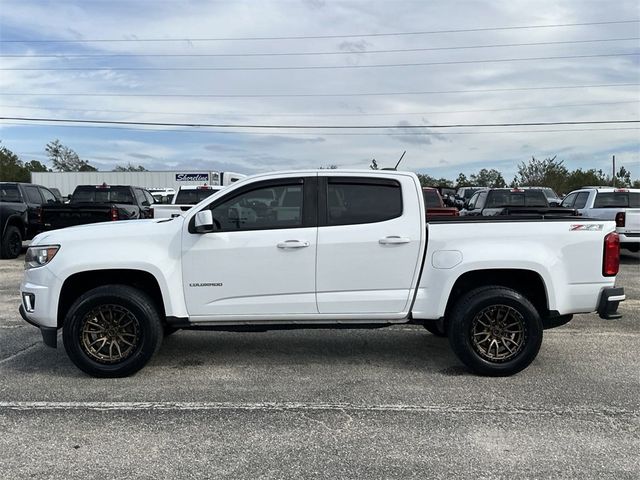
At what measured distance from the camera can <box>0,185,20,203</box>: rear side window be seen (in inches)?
564

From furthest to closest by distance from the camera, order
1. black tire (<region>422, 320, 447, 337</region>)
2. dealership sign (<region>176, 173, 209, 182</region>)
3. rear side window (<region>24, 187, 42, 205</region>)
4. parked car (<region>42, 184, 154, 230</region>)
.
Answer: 1. dealership sign (<region>176, 173, 209, 182</region>)
2. rear side window (<region>24, 187, 42, 205</region>)
3. parked car (<region>42, 184, 154, 230</region>)
4. black tire (<region>422, 320, 447, 337</region>)

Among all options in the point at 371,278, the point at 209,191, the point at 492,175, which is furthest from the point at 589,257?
the point at 492,175

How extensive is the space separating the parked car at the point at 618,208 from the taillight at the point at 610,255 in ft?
26.1

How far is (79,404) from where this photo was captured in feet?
15.0

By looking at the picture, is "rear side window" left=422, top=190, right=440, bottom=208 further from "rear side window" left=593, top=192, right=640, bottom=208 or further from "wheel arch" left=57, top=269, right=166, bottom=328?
"wheel arch" left=57, top=269, right=166, bottom=328

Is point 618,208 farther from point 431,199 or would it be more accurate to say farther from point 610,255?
point 610,255

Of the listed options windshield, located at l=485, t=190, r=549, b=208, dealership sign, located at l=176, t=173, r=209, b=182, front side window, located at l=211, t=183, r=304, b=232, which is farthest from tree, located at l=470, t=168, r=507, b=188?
front side window, located at l=211, t=183, r=304, b=232

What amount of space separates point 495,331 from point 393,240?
1245mm

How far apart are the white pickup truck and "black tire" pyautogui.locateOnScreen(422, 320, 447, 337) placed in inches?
8.3

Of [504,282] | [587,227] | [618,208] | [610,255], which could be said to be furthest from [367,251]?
[618,208]

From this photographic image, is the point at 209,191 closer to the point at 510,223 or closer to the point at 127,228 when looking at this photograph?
the point at 127,228

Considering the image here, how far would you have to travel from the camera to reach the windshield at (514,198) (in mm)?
15066

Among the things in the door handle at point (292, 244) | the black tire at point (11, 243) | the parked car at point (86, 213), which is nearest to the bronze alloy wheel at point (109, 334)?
the door handle at point (292, 244)

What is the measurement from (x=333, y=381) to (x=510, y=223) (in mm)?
2136
